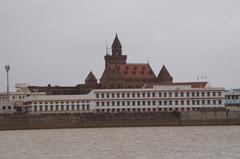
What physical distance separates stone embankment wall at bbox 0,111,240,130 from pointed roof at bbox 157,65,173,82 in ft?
97.7

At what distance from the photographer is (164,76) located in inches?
5192

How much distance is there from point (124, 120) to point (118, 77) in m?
28.5

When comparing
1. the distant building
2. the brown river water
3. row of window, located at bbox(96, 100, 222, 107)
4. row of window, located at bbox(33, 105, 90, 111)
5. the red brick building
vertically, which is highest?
the red brick building

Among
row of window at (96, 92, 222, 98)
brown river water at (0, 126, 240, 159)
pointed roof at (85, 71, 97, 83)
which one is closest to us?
brown river water at (0, 126, 240, 159)

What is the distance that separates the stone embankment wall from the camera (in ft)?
333

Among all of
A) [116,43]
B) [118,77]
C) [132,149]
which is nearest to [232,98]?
[118,77]

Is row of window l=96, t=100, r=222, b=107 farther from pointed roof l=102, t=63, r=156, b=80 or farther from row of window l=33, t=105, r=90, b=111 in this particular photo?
pointed roof l=102, t=63, r=156, b=80

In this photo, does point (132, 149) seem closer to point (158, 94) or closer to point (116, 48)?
point (158, 94)

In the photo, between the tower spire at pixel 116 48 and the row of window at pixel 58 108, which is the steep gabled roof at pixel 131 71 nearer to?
the tower spire at pixel 116 48

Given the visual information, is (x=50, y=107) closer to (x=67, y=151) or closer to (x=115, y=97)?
(x=115, y=97)

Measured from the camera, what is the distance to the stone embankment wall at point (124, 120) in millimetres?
101562

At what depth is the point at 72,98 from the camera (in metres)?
113

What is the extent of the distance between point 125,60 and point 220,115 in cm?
4015

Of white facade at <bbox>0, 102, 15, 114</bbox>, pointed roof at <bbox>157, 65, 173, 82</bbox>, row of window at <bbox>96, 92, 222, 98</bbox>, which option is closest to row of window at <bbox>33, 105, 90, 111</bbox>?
row of window at <bbox>96, 92, 222, 98</bbox>
